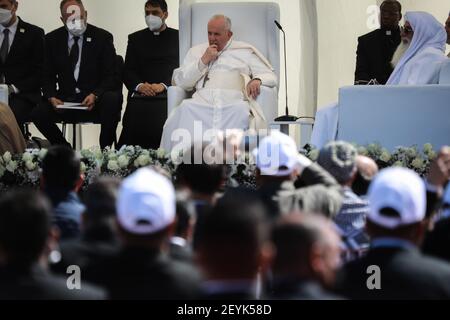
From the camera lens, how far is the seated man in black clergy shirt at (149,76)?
30.1 feet

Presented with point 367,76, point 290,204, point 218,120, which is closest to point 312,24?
point 367,76

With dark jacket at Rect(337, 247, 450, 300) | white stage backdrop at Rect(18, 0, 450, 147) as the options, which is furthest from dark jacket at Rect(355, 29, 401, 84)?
dark jacket at Rect(337, 247, 450, 300)

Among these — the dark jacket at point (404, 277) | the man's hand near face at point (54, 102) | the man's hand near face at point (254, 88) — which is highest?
the man's hand near face at point (254, 88)

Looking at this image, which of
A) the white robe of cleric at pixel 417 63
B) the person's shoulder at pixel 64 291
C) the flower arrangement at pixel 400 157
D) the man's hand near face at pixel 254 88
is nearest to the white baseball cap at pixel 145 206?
the person's shoulder at pixel 64 291

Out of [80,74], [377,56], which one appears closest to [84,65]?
[80,74]

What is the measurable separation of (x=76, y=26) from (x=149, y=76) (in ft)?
2.78

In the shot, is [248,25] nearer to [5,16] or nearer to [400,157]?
[5,16]

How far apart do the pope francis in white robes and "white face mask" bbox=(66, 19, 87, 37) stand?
3.57ft

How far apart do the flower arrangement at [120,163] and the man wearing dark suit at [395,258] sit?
9.78 feet

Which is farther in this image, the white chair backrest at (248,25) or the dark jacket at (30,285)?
the white chair backrest at (248,25)

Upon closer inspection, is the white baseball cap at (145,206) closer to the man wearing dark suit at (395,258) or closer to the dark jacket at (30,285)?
the dark jacket at (30,285)

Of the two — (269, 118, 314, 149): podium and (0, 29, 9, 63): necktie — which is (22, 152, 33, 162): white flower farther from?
(0, 29, 9, 63): necktie

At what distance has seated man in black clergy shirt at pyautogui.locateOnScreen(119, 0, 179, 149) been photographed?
917 centimetres

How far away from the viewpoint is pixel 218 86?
8.73 m
